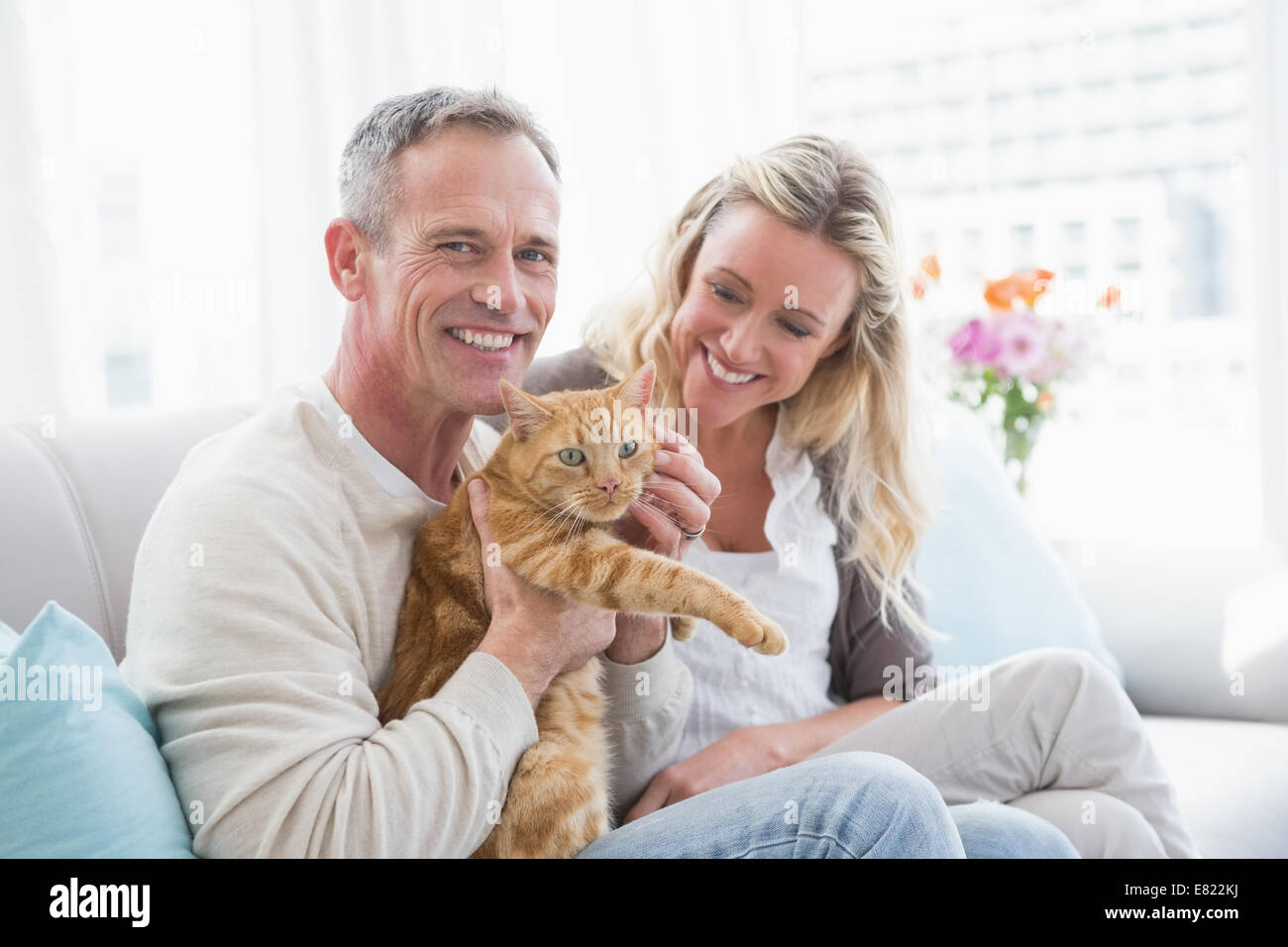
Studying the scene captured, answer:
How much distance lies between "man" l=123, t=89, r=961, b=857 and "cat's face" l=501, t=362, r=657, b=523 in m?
0.05

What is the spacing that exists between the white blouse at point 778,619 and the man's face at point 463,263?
474mm

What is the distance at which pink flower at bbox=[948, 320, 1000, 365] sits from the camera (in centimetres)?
263

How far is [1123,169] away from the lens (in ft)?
11.1

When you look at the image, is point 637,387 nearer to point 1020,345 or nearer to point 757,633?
point 757,633

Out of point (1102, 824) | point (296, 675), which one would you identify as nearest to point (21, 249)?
point (296, 675)

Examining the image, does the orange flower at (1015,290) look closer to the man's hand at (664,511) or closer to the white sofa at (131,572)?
the white sofa at (131,572)

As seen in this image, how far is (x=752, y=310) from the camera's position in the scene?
151cm

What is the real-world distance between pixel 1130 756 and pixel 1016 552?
0.72 metres

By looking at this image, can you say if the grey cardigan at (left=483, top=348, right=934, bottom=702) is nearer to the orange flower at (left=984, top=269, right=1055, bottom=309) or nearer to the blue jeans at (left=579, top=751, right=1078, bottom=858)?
the blue jeans at (left=579, top=751, right=1078, bottom=858)

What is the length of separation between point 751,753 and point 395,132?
963mm

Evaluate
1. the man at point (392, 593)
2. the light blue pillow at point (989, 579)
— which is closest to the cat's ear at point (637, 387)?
the man at point (392, 593)

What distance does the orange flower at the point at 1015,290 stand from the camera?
8.88ft

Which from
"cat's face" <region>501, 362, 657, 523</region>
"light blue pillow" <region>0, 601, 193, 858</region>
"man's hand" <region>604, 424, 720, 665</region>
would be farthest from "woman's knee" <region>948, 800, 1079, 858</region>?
"light blue pillow" <region>0, 601, 193, 858</region>
